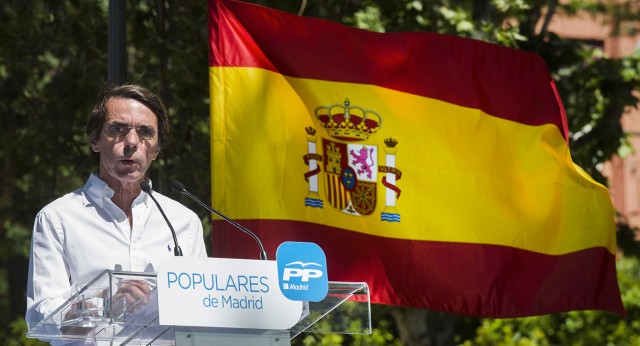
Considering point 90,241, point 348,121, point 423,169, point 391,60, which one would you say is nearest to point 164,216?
point 90,241

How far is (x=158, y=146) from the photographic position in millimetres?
4359

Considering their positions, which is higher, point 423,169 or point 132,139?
point 132,139

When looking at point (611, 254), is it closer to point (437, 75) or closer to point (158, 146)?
point (437, 75)

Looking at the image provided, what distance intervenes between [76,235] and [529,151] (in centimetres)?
461

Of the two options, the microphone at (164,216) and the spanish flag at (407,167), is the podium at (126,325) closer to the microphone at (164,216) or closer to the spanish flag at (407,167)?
the microphone at (164,216)

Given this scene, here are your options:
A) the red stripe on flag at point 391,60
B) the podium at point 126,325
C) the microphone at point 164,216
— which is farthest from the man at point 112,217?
the red stripe on flag at point 391,60

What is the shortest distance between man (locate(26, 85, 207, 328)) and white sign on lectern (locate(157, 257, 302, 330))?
603mm

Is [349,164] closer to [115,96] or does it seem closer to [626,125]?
[115,96]

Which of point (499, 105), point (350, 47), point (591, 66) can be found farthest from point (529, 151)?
point (591, 66)

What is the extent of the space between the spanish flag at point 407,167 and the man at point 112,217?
2241 millimetres

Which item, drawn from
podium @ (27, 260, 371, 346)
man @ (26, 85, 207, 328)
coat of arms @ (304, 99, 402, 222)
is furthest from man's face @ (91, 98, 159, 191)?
coat of arms @ (304, 99, 402, 222)

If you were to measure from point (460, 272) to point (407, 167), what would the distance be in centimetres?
75

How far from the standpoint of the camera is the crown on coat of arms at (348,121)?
24.1ft

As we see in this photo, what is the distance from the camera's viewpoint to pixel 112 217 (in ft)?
14.0
